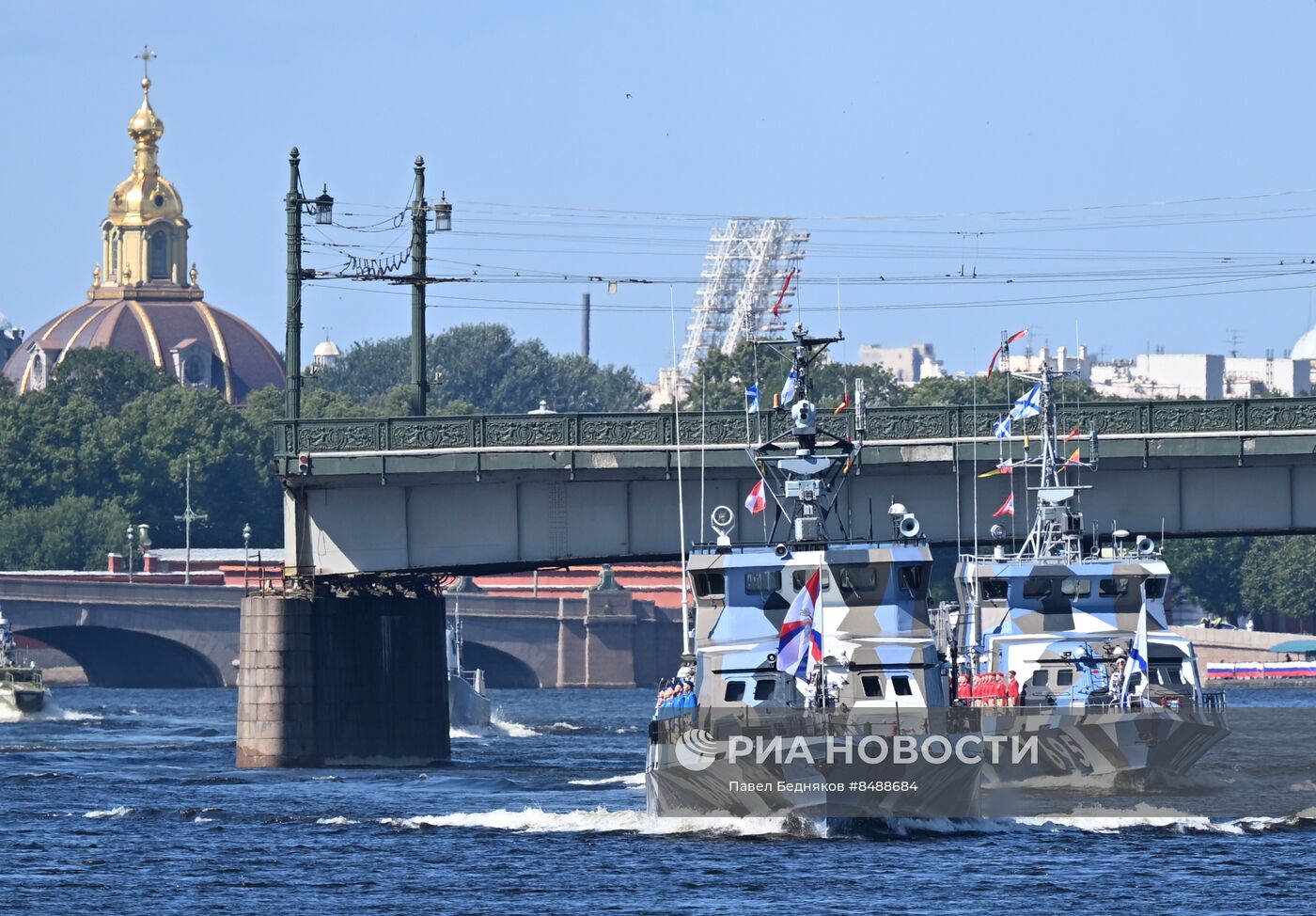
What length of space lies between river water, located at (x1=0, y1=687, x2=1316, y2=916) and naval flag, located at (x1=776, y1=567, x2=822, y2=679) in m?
3.40

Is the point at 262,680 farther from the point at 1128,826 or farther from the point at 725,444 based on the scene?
the point at 1128,826

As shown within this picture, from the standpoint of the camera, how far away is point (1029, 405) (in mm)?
81688

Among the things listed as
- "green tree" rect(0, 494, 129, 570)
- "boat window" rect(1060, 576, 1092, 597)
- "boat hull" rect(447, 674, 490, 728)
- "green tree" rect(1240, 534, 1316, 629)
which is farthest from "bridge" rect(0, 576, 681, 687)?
"boat window" rect(1060, 576, 1092, 597)

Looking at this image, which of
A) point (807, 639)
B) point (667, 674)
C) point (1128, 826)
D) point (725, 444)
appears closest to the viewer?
point (807, 639)

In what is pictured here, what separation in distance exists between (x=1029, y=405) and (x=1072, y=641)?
680cm

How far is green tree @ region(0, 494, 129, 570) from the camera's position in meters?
196

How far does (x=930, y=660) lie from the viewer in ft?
211

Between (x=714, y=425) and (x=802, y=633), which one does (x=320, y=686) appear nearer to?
(x=714, y=425)

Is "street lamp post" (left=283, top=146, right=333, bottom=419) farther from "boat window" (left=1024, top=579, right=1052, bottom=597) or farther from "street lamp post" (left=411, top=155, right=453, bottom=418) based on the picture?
"boat window" (left=1024, top=579, right=1052, bottom=597)

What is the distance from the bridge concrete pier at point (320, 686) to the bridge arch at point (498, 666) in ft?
300

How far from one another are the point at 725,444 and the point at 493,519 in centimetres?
724

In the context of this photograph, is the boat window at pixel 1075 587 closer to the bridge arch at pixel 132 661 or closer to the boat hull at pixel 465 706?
the boat hull at pixel 465 706

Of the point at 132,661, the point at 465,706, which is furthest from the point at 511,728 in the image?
the point at 132,661

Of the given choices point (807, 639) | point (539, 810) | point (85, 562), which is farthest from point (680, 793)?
point (85, 562)
